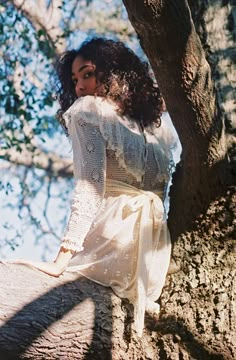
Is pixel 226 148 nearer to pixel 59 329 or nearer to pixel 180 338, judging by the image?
pixel 180 338

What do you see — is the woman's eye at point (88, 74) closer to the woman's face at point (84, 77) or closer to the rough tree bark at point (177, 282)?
the woman's face at point (84, 77)

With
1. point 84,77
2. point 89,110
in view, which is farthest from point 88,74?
point 89,110

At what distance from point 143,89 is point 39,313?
1.13 meters

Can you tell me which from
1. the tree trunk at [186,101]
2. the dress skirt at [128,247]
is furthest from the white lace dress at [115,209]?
the tree trunk at [186,101]

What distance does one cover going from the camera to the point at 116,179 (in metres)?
2.58

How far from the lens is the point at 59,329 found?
2127mm

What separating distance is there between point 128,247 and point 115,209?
0.15m

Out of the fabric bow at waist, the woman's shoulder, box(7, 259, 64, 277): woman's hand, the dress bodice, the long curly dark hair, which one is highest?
the long curly dark hair

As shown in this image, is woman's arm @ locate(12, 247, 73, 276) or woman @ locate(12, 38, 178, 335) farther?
woman @ locate(12, 38, 178, 335)

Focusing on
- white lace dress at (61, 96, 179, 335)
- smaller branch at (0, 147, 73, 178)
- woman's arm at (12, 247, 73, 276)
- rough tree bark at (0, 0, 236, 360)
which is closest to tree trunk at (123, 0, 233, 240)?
rough tree bark at (0, 0, 236, 360)

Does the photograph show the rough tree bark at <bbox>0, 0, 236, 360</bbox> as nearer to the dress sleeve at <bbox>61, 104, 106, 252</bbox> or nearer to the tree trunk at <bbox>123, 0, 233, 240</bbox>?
the tree trunk at <bbox>123, 0, 233, 240</bbox>

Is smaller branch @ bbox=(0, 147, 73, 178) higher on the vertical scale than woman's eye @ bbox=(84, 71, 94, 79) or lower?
lower

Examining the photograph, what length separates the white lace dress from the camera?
93.4 inches

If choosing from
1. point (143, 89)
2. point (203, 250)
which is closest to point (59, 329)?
point (203, 250)
